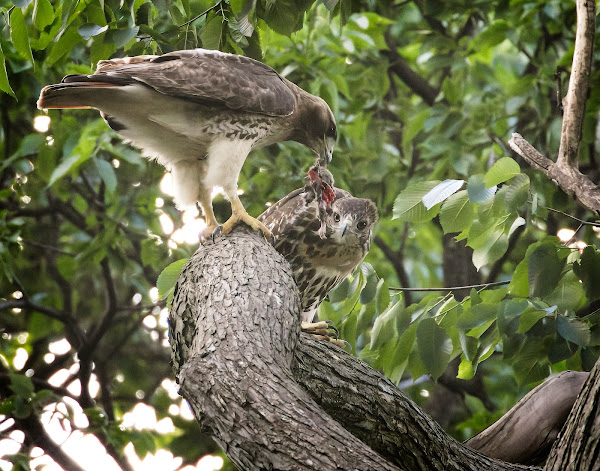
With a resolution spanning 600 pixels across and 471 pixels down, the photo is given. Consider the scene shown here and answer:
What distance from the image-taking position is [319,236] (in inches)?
141

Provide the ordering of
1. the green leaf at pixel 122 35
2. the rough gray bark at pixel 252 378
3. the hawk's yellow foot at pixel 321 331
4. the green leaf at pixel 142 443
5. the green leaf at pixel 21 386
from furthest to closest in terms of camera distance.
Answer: the green leaf at pixel 142 443 → the green leaf at pixel 21 386 → the hawk's yellow foot at pixel 321 331 → the green leaf at pixel 122 35 → the rough gray bark at pixel 252 378

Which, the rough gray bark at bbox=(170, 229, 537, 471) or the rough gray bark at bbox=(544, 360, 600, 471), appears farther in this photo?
the rough gray bark at bbox=(170, 229, 537, 471)

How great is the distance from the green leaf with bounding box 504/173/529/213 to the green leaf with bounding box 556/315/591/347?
0.48 meters

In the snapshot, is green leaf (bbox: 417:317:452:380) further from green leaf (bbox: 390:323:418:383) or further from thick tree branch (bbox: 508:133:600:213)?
thick tree branch (bbox: 508:133:600:213)

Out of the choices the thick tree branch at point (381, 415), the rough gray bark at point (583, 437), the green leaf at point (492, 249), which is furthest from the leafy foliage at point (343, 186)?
the rough gray bark at point (583, 437)

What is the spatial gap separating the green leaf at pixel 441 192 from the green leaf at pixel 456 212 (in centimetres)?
18

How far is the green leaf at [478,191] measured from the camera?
2842 mm

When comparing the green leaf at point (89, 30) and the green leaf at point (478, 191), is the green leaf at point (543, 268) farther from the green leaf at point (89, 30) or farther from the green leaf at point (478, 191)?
the green leaf at point (89, 30)

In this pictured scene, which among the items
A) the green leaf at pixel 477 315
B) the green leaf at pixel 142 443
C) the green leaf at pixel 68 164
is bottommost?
the green leaf at pixel 142 443

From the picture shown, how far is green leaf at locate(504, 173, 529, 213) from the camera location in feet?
9.59

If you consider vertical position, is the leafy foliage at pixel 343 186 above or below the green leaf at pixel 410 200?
below

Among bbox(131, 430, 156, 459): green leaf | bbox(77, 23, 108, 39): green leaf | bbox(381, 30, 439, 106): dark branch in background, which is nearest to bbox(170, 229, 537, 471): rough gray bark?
bbox(77, 23, 108, 39): green leaf

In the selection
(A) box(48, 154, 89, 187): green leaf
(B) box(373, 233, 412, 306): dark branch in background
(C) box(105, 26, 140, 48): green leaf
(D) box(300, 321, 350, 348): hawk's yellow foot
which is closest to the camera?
(C) box(105, 26, 140, 48): green leaf

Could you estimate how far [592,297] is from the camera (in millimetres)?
3002
